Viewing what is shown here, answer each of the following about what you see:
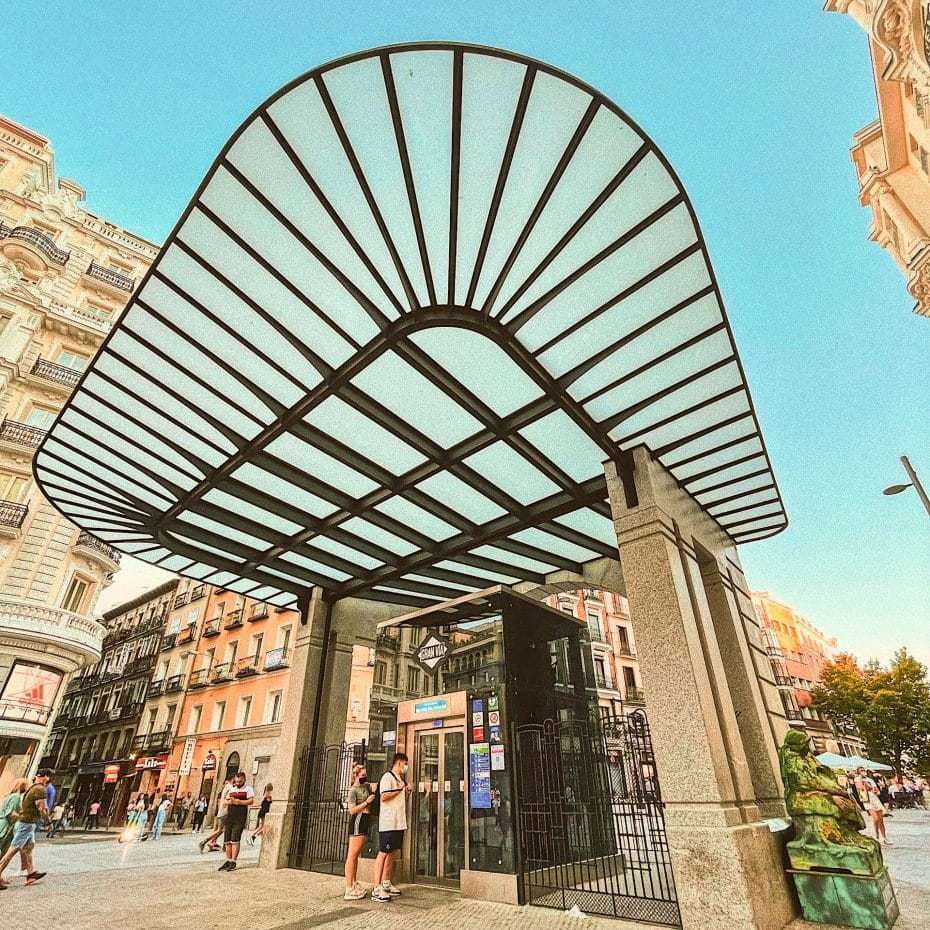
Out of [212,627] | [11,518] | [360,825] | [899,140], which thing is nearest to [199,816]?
[212,627]

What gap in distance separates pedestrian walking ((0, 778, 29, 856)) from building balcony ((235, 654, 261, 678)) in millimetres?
19068

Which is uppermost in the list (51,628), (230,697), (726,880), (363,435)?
(51,628)

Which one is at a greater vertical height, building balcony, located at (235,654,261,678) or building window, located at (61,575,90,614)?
building window, located at (61,575,90,614)

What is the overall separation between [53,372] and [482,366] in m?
23.8

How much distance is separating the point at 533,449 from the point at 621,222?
3.37m

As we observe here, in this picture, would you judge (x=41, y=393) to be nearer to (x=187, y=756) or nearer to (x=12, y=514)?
(x=12, y=514)

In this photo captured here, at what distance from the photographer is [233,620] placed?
96.4ft

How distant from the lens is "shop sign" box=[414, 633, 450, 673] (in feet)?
29.3

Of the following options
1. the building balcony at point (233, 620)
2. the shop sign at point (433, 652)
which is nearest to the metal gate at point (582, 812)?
the shop sign at point (433, 652)

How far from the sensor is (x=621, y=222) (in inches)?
186

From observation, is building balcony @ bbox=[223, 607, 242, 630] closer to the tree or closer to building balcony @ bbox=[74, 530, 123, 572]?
building balcony @ bbox=[74, 530, 123, 572]

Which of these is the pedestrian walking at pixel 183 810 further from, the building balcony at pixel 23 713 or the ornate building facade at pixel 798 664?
the ornate building facade at pixel 798 664

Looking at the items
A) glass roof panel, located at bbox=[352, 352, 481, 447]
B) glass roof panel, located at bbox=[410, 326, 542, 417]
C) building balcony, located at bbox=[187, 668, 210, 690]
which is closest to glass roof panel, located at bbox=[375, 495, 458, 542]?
glass roof panel, located at bbox=[352, 352, 481, 447]

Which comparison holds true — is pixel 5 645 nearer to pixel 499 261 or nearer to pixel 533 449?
pixel 533 449
